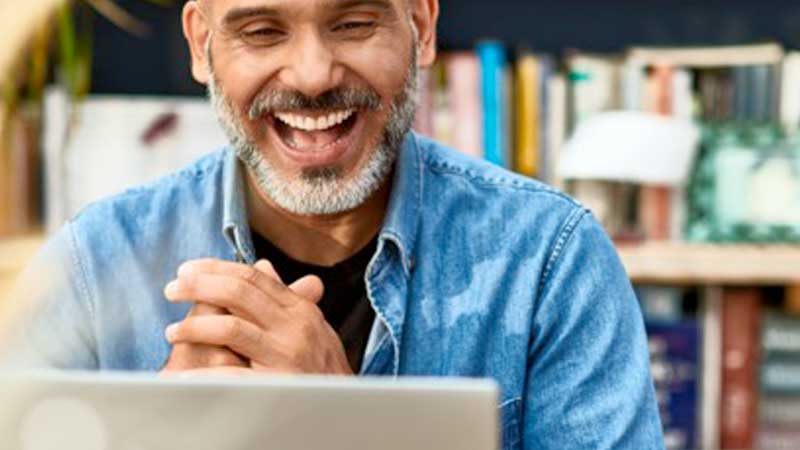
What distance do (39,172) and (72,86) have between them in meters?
0.20

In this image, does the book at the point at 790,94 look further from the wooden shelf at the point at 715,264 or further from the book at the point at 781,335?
the book at the point at 781,335

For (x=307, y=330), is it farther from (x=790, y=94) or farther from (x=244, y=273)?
(x=790, y=94)

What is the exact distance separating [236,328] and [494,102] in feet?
4.62

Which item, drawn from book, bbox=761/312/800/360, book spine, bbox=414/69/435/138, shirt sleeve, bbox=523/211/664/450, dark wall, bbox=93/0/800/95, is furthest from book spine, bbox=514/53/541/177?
shirt sleeve, bbox=523/211/664/450

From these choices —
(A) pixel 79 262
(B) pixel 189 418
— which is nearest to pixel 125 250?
(A) pixel 79 262

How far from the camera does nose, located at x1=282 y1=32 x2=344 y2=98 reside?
1079 mm

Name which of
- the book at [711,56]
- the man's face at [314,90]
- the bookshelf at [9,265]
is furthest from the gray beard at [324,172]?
the book at [711,56]

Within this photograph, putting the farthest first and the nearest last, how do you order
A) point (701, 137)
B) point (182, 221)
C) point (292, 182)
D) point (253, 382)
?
point (701, 137)
point (182, 221)
point (292, 182)
point (253, 382)

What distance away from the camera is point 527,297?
3.88 feet

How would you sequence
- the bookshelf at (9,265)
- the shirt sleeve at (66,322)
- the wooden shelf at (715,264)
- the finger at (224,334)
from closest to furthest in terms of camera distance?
the bookshelf at (9,265) → the finger at (224,334) → the shirt sleeve at (66,322) → the wooden shelf at (715,264)

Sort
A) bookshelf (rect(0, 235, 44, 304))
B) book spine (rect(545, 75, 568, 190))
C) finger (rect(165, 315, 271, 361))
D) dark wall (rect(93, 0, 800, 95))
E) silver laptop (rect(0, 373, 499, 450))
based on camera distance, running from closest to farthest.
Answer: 1. bookshelf (rect(0, 235, 44, 304))
2. silver laptop (rect(0, 373, 499, 450))
3. finger (rect(165, 315, 271, 361))
4. book spine (rect(545, 75, 568, 190))
5. dark wall (rect(93, 0, 800, 95))

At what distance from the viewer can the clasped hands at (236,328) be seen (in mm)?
944

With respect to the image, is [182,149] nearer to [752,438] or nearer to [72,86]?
[72,86]

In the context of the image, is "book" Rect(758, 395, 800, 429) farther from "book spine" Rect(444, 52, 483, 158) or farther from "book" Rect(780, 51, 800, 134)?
"book spine" Rect(444, 52, 483, 158)
